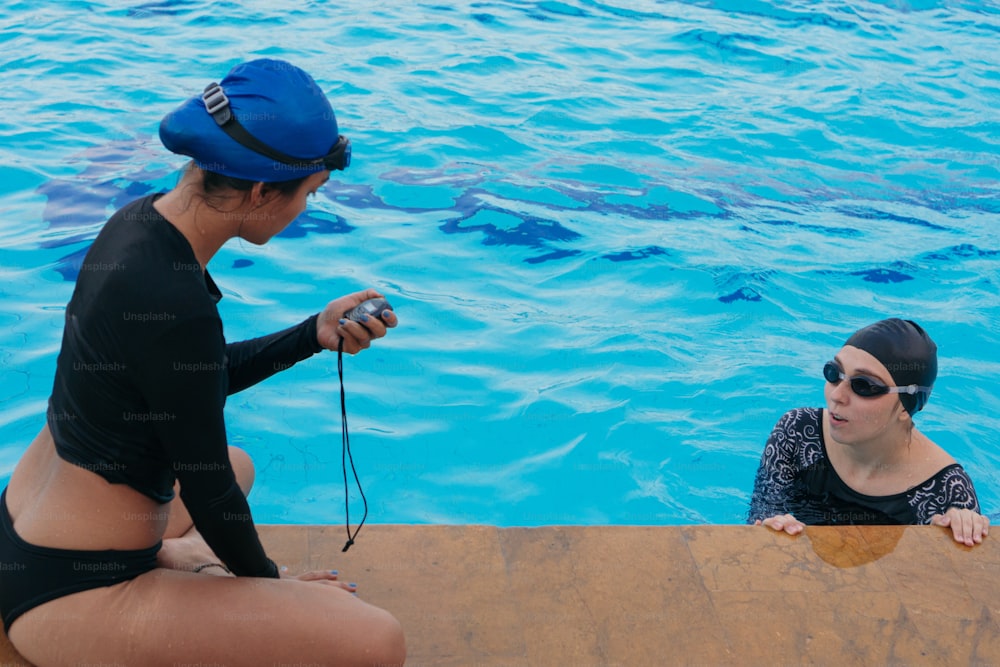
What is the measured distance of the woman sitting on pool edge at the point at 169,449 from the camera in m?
2.52

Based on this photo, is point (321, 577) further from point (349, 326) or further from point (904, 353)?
point (904, 353)

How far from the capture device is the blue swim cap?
2.58 metres

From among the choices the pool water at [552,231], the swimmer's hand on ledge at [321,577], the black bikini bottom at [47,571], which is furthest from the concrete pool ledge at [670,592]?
the pool water at [552,231]

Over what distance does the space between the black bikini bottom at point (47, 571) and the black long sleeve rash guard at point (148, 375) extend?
22cm

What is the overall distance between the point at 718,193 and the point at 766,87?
3082mm

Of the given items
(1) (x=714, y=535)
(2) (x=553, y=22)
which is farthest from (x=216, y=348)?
(2) (x=553, y=22)

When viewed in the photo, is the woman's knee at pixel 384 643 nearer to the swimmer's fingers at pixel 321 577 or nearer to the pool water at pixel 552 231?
the swimmer's fingers at pixel 321 577

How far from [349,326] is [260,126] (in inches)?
33.8

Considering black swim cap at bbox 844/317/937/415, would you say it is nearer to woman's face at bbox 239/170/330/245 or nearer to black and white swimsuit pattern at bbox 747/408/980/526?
black and white swimsuit pattern at bbox 747/408/980/526

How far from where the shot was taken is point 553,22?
13.1 metres

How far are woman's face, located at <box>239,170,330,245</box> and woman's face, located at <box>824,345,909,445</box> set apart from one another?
8.28 feet

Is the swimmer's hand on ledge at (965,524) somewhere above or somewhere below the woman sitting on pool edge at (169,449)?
below

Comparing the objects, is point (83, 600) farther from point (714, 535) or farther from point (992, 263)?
point (992, 263)

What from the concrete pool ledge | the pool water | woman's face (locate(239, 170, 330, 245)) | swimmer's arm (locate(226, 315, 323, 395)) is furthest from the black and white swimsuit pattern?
woman's face (locate(239, 170, 330, 245))
